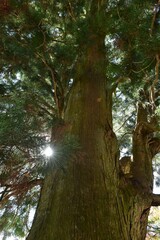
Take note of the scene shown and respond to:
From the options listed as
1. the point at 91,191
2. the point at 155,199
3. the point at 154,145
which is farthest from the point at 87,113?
the point at 154,145

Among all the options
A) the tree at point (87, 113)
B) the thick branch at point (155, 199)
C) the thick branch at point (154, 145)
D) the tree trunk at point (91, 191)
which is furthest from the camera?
the thick branch at point (154, 145)

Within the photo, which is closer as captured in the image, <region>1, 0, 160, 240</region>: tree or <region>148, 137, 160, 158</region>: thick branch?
<region>1, 0, 160, 240</region>: tree

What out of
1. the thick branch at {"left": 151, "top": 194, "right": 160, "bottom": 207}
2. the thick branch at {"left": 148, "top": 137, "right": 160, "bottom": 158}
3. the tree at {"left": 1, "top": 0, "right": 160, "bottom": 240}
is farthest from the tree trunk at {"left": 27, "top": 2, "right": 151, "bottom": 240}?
the thick branch at {"left": 148, "top": 137, "right": 160, "bottom": 158}

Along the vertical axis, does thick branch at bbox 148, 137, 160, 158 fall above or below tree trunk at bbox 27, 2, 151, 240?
above

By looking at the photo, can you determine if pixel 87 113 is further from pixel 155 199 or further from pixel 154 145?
pixel 154 145

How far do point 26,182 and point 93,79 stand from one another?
4.63ft

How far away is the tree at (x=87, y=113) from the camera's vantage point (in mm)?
1610

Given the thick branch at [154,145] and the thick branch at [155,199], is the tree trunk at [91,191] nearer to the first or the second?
the thick branch at [155,199]

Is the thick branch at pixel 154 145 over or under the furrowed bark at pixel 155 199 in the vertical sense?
over

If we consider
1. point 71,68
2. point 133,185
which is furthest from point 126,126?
point 133,185

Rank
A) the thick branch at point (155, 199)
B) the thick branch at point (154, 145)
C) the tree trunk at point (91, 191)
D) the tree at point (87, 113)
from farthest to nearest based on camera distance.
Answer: the thick branch at point (154, 145)
the thick branch at point (155, 199)
the tree at point (87, 113)
the tree trunk at point (91, 191)

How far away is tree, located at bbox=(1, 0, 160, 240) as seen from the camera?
1610mm

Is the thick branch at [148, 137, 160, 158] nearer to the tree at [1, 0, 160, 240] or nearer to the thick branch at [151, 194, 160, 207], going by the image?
the tree at [1, 0, 160, 240]

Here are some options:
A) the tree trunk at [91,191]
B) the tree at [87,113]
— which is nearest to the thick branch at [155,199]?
the tree at [87,113]
